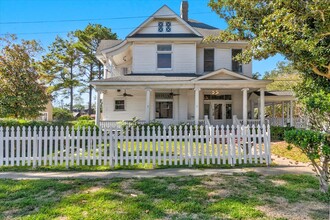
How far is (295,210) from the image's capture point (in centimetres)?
393

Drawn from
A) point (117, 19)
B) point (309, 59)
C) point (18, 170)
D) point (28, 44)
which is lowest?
point (18, 170)

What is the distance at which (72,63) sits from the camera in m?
35.3

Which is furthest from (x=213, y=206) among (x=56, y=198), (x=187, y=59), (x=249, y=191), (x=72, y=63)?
(x=72, y=63)

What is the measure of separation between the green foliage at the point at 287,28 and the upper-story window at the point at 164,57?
4.99 m

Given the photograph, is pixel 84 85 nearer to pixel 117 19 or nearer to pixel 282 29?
pixel 117 19

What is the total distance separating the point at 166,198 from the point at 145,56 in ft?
47.3

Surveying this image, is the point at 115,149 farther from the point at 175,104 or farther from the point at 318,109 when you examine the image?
the point at 175,104

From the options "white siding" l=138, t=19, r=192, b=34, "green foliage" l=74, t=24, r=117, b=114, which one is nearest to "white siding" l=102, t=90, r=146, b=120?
"white siding" l=138, t=19, r=192, b=34

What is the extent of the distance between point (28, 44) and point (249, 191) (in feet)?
64.4

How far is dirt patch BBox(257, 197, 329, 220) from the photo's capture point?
3.71 meters

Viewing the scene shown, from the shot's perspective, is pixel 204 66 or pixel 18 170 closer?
pixel 18 170

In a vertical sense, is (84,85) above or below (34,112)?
above

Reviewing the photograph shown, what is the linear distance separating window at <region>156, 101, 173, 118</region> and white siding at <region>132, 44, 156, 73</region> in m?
2.56

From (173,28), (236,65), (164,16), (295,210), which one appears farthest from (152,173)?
(236,65)
